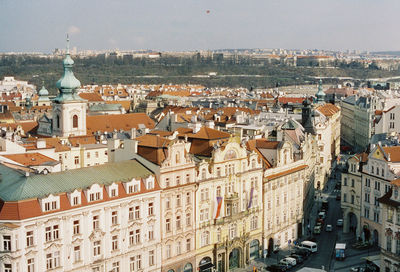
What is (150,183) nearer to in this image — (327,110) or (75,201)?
(75,201)

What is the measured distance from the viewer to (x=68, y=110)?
103875mm

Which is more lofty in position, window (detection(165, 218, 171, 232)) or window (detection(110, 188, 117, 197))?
window (detection(110, 188, 117, 197))

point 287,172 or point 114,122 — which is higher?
point 114,122

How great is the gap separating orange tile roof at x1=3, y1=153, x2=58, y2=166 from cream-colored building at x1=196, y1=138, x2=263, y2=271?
17.8m

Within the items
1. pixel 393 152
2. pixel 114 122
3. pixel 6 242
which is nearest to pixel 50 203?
pixel 6 242

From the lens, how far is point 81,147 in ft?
280

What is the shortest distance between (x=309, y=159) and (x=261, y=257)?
76.6 ft

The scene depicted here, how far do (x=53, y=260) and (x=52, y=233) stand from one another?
234cm

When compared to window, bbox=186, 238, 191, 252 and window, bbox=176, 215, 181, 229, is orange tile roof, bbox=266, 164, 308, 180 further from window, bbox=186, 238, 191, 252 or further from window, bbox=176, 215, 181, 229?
window, bbox=176, 215, 181, 229

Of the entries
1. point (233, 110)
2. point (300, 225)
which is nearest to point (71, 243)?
point (300, 225)

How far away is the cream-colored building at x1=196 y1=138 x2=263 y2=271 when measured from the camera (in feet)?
205

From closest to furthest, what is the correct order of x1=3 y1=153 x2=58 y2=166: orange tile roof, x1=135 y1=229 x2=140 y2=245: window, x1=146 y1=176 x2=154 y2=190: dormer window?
x1=135 y1=229 x2=140 y2=245: window
x1=146 y1=176 x2=154 y2=190: dormer window
x1=3 y1=153 x2=58 y2=166: orange tile roof

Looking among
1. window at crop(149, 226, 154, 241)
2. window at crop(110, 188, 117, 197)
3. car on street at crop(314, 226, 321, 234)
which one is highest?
window at crop(110, 188, 117, 197)

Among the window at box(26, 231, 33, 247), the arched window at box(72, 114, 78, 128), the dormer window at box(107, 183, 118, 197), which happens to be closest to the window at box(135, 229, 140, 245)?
the dormer window at box(107, 183, 118, 197)
